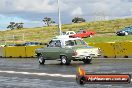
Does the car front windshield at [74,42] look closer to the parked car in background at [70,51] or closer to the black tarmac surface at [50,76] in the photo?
the parked car in background at [70,51]

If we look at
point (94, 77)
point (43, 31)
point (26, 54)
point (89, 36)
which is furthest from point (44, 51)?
point (43, 31)

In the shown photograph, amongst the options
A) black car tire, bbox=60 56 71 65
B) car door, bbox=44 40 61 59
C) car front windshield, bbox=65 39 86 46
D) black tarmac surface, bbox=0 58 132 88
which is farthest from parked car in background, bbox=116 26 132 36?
black tarmac surface, bbox=0 58 132 88

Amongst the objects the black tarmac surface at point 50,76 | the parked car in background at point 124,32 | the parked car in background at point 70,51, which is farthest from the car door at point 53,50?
the parked car in background at point 124,32

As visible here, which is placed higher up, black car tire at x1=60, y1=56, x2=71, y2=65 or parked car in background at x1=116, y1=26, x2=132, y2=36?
parked car in background at x1=116, y1=26, x2=132, y2=36

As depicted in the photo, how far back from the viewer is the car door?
26.3 m

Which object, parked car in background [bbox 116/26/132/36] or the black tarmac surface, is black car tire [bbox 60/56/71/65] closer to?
the black tarmac surface

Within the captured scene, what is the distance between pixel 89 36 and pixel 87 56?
49.5 m

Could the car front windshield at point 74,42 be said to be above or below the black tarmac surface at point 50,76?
above

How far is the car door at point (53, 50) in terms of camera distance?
2631 cm

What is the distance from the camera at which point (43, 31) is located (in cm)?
10106

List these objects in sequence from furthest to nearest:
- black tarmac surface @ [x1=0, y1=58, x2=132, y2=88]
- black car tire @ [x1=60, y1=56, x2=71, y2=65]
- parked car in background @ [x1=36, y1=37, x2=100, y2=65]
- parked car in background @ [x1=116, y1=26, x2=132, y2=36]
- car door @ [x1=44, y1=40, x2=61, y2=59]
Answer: parked car in background @ [x1=116, y1=26, x2=132, y2=36] < car door @ [x1=44, y1=40, x2=61, y2=59] < black car tire @ [x1=60, y1=56, x2=71, y2=65] < parked car in background @ [x1=36, y1=37, x2=100, y2=65] < black tarmac surface @ [x1=0, y1=58, x2=132, y2=88]

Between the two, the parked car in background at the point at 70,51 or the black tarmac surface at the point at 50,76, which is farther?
the parked car in background at the point at 70,51

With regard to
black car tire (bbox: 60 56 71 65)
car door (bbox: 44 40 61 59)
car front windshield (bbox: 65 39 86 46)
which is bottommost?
black car tire (bbox: 60 56 71 65)

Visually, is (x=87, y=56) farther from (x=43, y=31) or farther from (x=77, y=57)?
(x=43, y=31)
